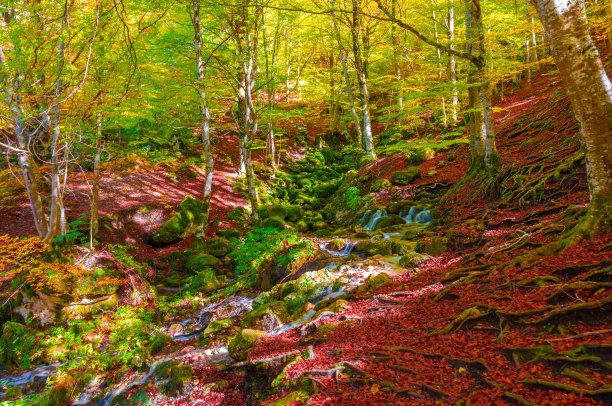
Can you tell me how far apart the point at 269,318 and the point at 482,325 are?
4.27 meters

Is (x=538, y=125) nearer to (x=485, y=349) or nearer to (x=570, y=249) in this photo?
(x=570, y=249)

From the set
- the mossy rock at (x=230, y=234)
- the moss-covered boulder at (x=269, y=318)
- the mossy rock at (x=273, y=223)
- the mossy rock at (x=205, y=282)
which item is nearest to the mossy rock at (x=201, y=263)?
the mossy rock at (x=205, y=282)

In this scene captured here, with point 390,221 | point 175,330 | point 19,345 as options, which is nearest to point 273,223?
point 390,221

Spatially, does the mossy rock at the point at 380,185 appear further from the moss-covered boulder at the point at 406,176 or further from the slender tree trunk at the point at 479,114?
the slender tree trunk at the point at 479,114

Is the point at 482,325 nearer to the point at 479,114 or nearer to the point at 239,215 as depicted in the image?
the point at 479,114

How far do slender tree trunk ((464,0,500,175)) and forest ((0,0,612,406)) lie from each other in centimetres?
7

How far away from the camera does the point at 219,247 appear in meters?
12.2

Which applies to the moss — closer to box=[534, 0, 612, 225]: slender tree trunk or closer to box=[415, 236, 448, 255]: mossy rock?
box=[415, 236, 448, 255]: mossy rock

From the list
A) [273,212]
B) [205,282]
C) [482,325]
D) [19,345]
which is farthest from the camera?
[273,212]

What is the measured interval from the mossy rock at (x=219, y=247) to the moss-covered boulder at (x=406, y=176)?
7760 mm

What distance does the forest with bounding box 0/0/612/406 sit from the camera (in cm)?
320

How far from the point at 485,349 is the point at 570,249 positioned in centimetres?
206

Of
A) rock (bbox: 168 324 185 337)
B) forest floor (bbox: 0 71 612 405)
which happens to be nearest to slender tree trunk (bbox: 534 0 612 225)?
forest floor (bbox: 0 71 612 405)

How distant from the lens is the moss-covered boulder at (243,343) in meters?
5.54
